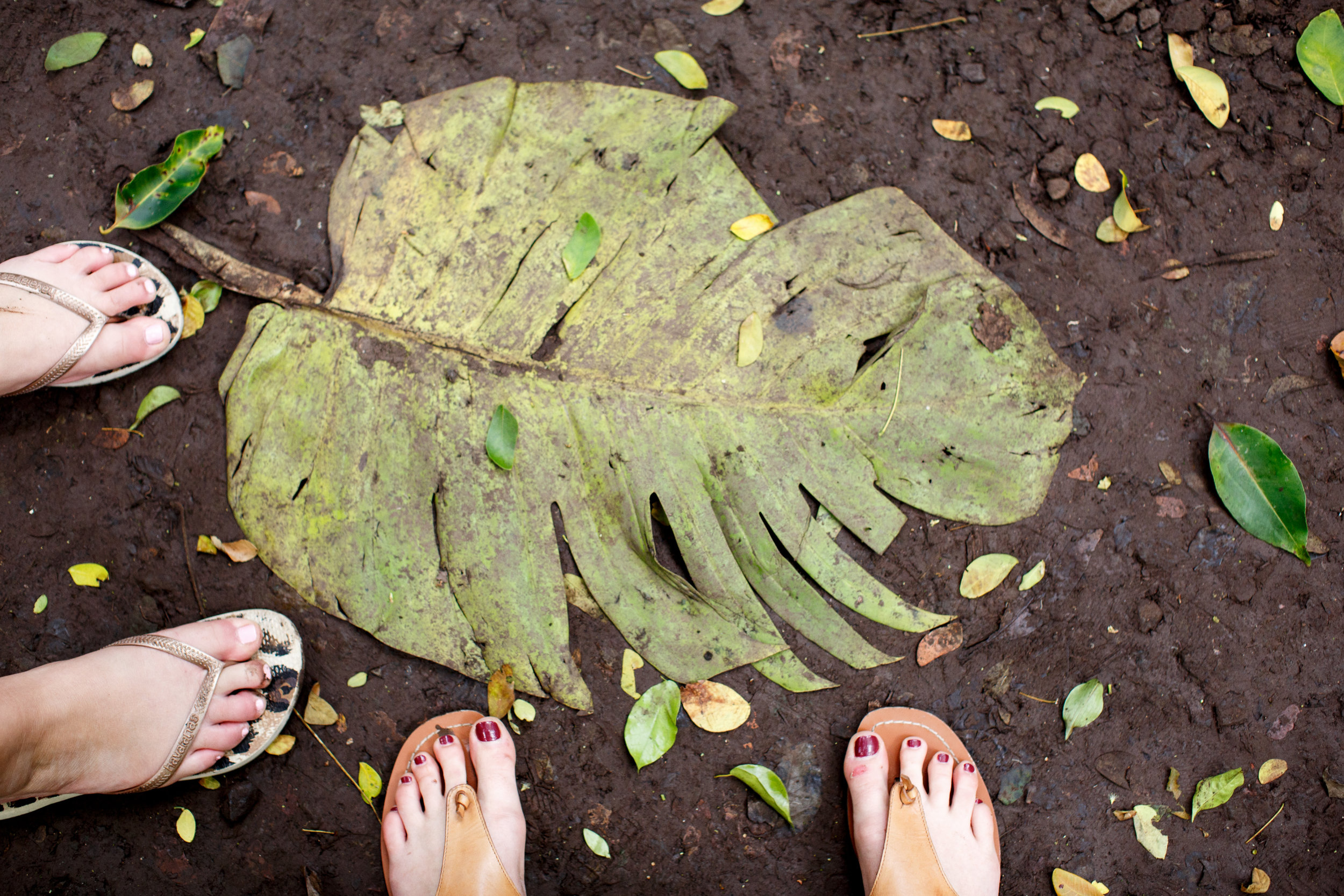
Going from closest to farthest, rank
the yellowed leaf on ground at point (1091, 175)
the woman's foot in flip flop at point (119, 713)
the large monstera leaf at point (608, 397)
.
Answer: the woman's foot in flip flop at point (119, 713), the large monstera leaf at point (608, 397), the yellowed leaf on ground at point (1091, 175)

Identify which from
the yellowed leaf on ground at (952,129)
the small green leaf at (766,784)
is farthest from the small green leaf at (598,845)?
the yellowed leaf on ground at (952,129)

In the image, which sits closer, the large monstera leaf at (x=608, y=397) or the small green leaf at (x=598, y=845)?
the large monstera leaf at (x=608, y=397)

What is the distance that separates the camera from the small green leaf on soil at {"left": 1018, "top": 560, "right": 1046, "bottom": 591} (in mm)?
2246

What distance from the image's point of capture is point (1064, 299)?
2.25 m

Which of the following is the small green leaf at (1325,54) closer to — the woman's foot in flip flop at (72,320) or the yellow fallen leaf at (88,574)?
the woman's foot in flip flop at (72,320)

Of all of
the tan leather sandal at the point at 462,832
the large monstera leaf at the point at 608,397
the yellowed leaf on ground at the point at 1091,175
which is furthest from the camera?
the yellowed leaf on ground at the point at 1091,175

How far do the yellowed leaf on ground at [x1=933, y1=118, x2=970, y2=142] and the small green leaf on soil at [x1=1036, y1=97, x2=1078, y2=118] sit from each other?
0.21 m

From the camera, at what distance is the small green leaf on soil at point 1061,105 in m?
2.29

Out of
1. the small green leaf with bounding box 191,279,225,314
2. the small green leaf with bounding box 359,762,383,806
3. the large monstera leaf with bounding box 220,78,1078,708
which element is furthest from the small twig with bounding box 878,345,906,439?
the small green leaf with bounding box 191,279,225,314

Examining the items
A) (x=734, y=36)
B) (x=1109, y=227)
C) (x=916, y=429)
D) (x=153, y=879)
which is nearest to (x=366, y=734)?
(x=153, y=879)

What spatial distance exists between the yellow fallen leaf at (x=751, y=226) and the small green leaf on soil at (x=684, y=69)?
424 mm

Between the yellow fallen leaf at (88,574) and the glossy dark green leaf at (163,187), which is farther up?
the glossy dark green leaf at (163,187)

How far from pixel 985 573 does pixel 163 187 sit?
7.87 ft

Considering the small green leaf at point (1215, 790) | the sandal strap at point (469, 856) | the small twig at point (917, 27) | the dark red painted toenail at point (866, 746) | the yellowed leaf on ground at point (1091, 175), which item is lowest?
the small green leaf at point (1215, 790)
